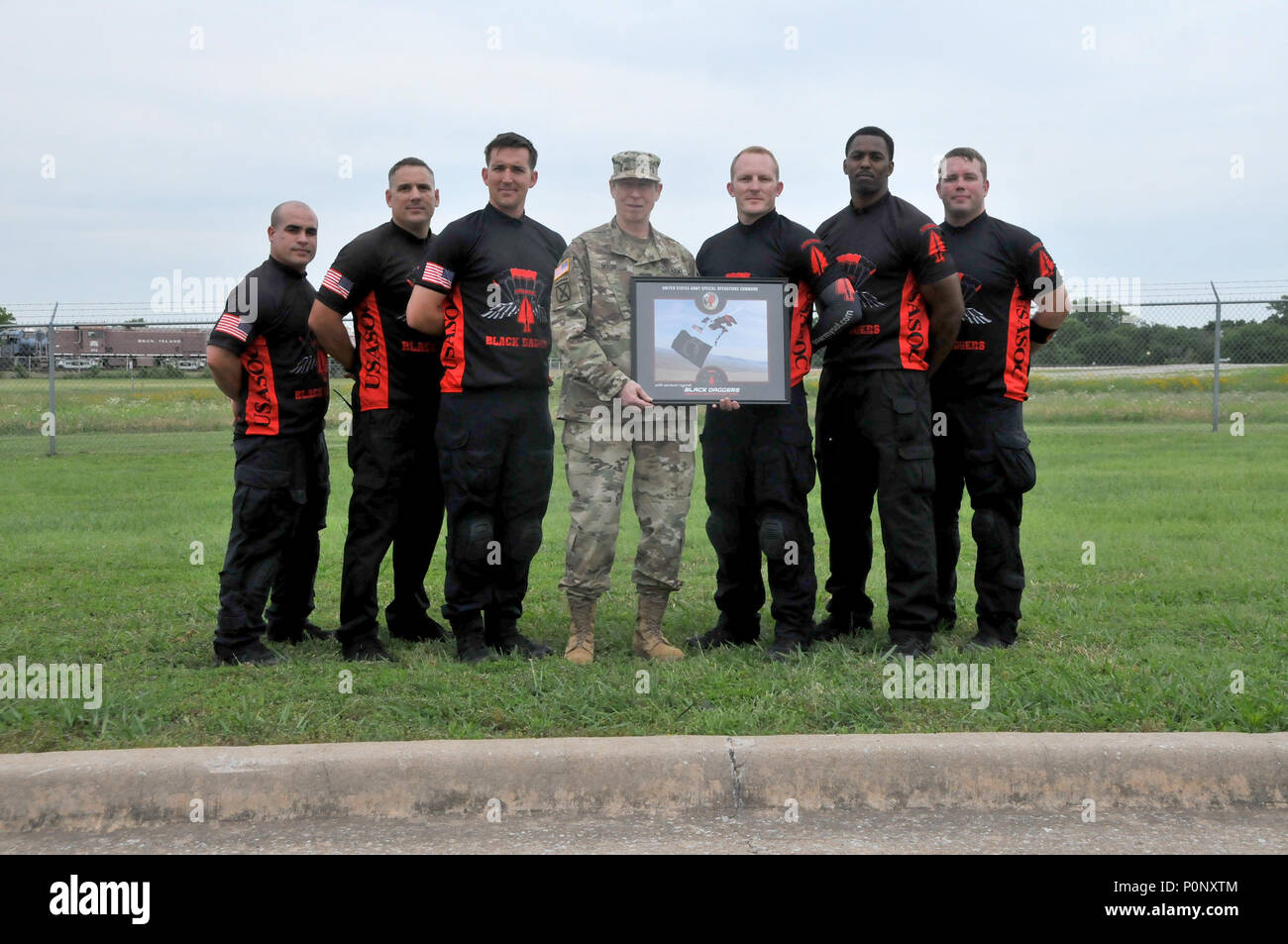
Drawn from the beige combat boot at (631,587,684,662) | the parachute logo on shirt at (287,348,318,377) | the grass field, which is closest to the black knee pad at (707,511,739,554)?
the beige combat boot at (631,587,684,662)

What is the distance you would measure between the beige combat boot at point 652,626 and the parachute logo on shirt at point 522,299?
1.31 m

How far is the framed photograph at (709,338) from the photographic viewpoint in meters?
5.10

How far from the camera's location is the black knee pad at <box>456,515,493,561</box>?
5273 millimetres

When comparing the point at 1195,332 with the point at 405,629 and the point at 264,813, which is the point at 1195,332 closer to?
the point at 405,629

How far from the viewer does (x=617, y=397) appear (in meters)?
5.24

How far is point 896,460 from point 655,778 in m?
2.06

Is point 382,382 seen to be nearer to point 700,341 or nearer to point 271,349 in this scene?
point 271,349

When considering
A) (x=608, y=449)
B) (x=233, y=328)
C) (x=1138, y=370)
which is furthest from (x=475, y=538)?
(x=1138, y=370)

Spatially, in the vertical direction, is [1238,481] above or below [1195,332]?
A: below

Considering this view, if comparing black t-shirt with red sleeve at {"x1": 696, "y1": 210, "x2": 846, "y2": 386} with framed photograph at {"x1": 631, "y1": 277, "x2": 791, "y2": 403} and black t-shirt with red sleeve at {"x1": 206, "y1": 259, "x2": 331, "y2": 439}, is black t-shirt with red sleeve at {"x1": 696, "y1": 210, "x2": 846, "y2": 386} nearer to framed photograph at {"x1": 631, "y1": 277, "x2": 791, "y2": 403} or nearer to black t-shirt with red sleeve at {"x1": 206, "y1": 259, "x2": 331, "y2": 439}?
framed photograph at {"x1": 631, "y1": 277, "x2": 791, "y2": 403}

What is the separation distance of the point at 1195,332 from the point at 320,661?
670 inches

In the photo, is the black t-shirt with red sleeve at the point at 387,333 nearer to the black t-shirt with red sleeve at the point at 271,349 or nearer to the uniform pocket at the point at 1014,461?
the black t-shirt with red sleeve at the point at 271,349

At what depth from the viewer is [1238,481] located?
11.3 m
